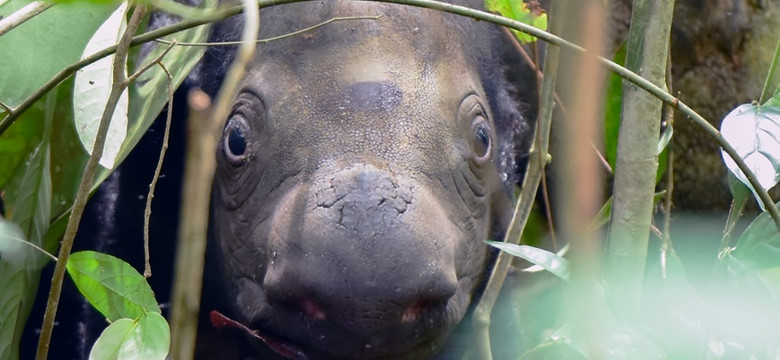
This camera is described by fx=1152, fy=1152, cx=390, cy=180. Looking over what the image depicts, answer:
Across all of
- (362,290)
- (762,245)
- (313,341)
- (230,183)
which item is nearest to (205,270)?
(230,183)

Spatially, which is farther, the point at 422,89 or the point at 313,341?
the point at 422,89

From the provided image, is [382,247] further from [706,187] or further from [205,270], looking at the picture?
[706,187]

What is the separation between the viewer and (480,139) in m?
2.38

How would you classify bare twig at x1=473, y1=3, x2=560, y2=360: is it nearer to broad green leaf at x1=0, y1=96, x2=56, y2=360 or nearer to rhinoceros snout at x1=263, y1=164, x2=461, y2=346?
rhinoceros snout at x1=263, y1=164, x2=461, y2=346

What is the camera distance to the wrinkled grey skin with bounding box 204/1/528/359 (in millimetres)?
1866

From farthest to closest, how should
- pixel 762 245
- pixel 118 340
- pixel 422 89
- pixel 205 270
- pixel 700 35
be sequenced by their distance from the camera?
pixel 700 35 < pixel 205 270 < pixel 422 89 < pixel 762 245 < pixel 118 340

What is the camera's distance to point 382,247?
1846 mm

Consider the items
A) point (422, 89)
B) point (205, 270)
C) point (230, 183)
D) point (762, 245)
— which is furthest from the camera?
point (205, 270)

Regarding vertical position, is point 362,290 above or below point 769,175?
below

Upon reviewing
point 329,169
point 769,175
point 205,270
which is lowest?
point 205,270

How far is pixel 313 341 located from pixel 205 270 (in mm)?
658

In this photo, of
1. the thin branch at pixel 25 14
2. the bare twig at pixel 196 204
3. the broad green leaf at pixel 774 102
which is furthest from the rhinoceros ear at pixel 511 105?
the bare twig at pixel 196 204

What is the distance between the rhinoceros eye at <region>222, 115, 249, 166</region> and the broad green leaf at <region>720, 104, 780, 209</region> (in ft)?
3.21

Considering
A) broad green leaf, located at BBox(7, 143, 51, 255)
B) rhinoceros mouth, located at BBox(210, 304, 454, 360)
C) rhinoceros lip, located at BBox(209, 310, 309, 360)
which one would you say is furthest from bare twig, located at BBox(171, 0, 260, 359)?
broad green leaf, located at BBox(7, 143, 51, 255)
